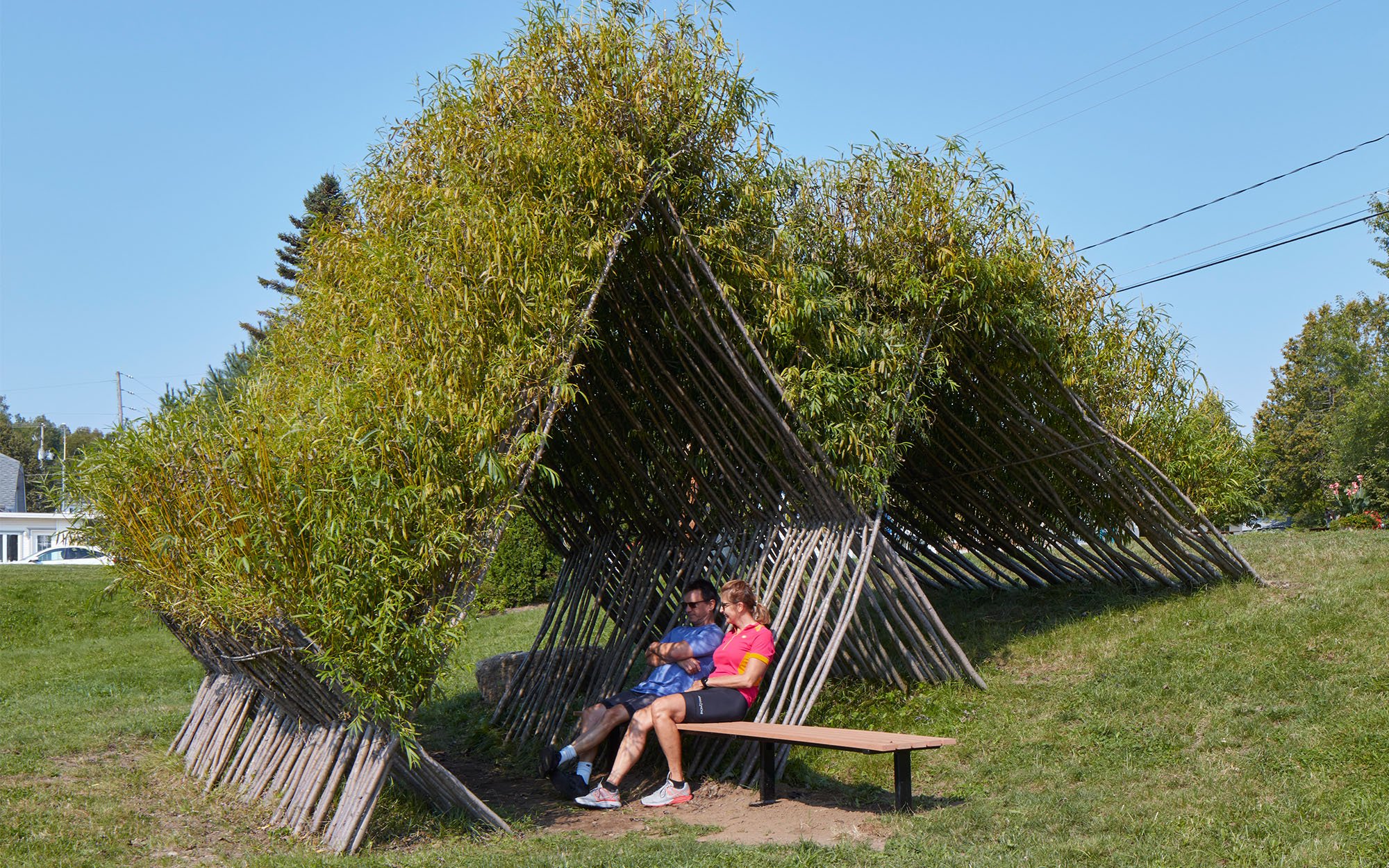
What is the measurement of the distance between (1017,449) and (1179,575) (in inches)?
61.6

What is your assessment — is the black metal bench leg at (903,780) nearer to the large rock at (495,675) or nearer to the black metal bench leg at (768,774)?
the black metal bench leg at (768,774)

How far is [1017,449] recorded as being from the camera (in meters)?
7.60

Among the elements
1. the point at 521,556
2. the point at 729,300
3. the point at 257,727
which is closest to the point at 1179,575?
the point at 729,300

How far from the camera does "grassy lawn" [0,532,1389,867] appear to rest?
4.34 m

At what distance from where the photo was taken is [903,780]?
16.4 feet

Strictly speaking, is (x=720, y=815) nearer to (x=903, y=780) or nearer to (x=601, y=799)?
(x=601, y=799)

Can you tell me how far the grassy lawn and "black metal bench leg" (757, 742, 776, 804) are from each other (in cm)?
42

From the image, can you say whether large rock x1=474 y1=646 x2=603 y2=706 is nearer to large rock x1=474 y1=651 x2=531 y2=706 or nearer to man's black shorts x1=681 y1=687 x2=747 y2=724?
large rock x1=474 y1=651 x2=531 y2=706

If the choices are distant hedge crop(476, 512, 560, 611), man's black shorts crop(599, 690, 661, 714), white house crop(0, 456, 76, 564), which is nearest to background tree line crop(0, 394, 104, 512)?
white house crop(0, 456, 76, 564)

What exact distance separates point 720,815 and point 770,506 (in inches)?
76.3

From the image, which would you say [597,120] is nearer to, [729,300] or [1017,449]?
[729,300]

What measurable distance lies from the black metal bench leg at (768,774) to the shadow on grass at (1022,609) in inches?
93.4

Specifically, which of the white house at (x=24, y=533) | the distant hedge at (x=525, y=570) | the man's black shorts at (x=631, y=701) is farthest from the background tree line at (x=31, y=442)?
the man's black shorts at (x=631, y=701)

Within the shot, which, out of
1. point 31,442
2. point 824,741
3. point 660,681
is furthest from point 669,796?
point 31,442
